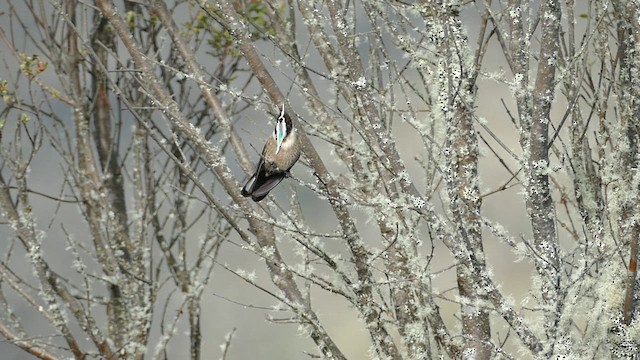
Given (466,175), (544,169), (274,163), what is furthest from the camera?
(466,175)

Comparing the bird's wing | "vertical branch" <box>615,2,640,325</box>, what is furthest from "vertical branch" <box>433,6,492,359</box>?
the bird's wing

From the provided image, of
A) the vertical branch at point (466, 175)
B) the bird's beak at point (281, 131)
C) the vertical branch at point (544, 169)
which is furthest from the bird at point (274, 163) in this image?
the vertical branch at point (544, 169)

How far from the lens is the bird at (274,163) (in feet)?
8.93

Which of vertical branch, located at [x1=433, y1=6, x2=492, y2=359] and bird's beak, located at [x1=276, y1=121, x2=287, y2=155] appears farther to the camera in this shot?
vertical branch, located at [x1=433, y1=6, x2=492, y2=359]

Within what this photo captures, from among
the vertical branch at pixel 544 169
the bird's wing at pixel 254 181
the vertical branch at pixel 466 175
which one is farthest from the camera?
the vertical branch at pixel 466 175

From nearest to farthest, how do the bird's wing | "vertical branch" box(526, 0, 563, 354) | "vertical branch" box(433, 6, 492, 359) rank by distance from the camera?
"vertical branch" box(526, 0, 563, 354) → the bird's wing → "vertical branch" box(433, 6, 492, 359)

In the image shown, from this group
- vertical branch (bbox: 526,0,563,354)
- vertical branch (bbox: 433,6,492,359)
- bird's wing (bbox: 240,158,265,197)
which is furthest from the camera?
vertical branch (bbox: 433,6,492,359)

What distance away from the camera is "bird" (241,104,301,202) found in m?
2.72

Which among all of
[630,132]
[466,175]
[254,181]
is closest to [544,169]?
[466,175]

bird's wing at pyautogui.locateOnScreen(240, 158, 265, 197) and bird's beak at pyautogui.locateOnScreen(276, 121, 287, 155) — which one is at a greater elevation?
bird's beak at pyautogui.locateOnScreen(276, 121, 287, 155)

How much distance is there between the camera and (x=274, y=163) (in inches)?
107

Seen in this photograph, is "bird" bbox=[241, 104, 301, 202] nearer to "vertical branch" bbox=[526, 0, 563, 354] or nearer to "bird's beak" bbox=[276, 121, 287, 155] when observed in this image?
"bird's beak" bbox=[276, 121, 287, 155]

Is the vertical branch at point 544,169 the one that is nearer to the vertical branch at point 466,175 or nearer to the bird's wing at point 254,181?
the vertical branch at point 466,175

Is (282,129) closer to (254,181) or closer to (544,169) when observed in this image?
(254,181)
